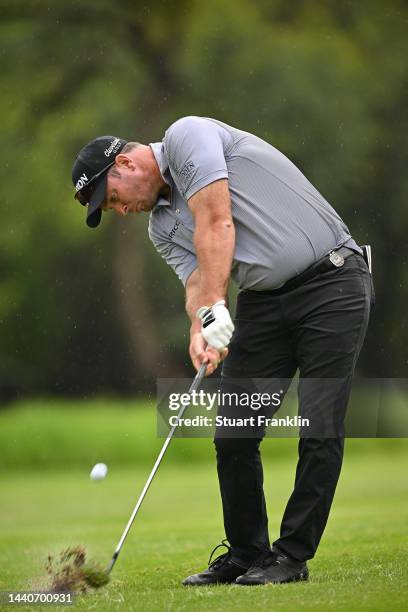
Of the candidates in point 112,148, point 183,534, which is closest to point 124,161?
point 112,148

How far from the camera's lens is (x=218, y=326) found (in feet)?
10.6

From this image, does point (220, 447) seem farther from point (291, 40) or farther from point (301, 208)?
point (291, 40)

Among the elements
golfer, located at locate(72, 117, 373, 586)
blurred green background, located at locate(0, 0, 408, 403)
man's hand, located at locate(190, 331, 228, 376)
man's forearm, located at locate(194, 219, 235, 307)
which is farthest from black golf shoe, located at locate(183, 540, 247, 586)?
blurred green background, located at locate(0, 0, 408, 403)

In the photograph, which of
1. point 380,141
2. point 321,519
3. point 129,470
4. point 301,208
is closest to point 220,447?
point 321,519

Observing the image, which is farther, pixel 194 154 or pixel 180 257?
pixel 180 257

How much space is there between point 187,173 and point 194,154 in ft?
0.18

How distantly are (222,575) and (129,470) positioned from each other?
24.5 ft

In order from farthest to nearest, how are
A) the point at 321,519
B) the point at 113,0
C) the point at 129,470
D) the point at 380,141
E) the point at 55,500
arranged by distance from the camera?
the point at 113,0, the point at 380,141, the point at 129,470, the point at 55,500, the point at 321,519

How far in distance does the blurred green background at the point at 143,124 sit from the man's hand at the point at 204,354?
29.9 ft

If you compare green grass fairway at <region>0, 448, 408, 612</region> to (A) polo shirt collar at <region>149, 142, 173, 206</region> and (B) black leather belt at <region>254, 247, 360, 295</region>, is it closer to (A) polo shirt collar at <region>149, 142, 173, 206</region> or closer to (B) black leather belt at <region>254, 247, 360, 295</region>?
(B) black leather belt at <region>254, 247, 360, 295</region>

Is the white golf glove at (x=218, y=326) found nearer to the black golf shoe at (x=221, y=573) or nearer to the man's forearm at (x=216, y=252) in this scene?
the man's forearm at (x=216, y=252)

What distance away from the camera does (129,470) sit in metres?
10.9

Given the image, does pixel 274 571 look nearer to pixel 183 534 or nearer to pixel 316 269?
pixel 316 269

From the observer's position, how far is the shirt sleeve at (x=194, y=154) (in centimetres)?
326
